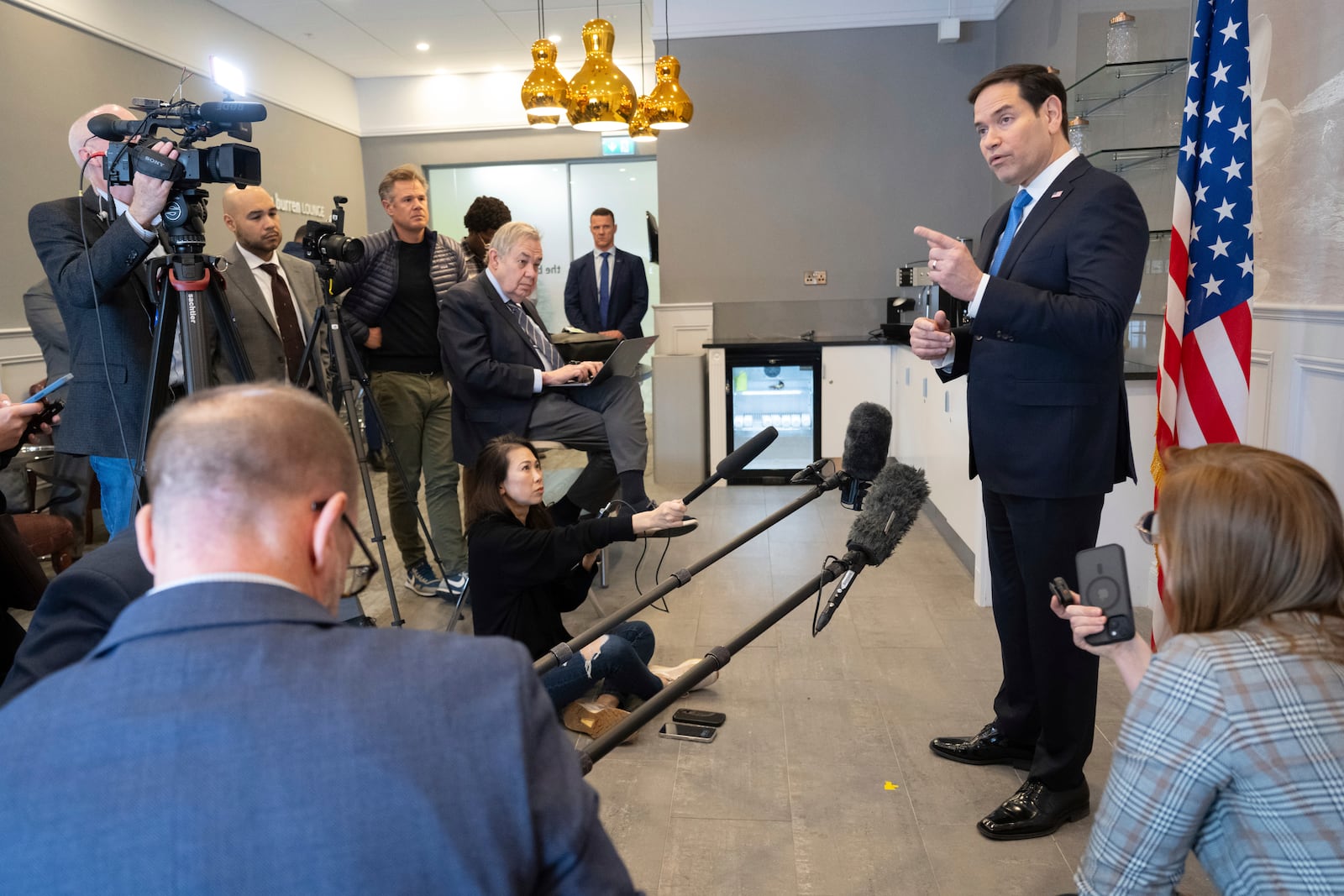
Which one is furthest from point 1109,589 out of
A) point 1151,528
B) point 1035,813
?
point 1035,813

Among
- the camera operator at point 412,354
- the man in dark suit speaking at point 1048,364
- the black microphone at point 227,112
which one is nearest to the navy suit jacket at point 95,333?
the black microphone at point 227,112

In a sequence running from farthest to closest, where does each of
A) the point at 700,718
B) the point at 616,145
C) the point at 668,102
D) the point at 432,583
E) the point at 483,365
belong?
the point at 616,145 < the point at 668,102 < the point at 432,583 < the point at 483,365 < the point at 700,718

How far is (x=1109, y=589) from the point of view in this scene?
1.25 meters

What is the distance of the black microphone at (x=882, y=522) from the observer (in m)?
1.71

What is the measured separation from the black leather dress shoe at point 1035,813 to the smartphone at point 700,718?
0.76 metres

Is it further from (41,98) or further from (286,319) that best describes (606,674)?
(41,98)

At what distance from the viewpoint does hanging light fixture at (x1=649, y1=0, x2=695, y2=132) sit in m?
4.89

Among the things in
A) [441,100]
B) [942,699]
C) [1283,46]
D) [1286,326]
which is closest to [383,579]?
[942,699]

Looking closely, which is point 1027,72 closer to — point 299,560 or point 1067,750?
point 1067,750

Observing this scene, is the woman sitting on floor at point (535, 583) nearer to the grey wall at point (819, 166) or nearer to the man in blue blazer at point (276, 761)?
the man in blue blazer at point (276, 761)

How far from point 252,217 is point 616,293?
313 cm

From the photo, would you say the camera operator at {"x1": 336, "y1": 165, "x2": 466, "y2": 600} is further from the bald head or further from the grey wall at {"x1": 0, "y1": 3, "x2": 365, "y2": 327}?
the grey wall at {"x1": 0, "y1": 3, "x2": 365, "y2": 327}

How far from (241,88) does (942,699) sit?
634 cm

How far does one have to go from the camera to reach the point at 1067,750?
2021mm
